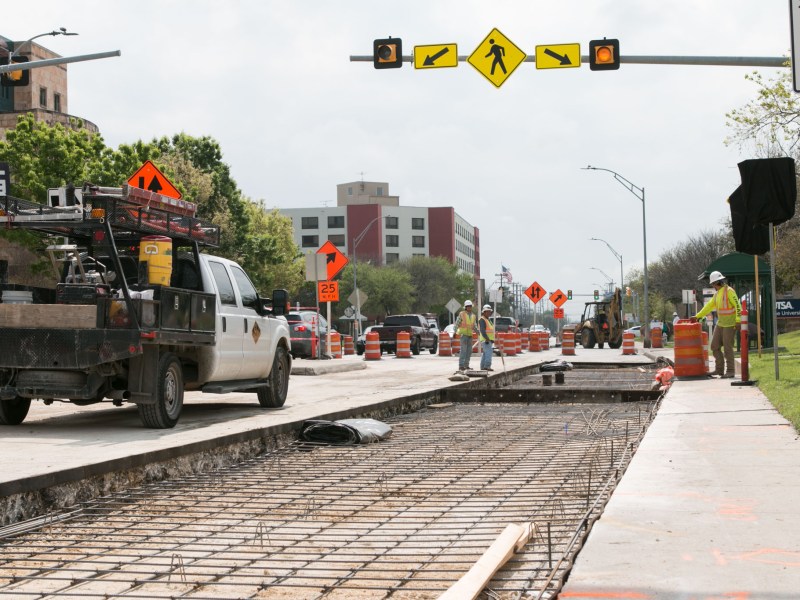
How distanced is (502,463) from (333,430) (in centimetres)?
259

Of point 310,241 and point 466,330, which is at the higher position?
point 310,241

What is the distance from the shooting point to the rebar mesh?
17.1ft

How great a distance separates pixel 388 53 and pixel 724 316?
7.80 m

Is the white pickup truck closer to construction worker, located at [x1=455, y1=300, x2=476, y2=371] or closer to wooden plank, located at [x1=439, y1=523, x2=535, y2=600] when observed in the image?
wooden plank, located at [x1=439, y1=523, x2=535, y2=600]

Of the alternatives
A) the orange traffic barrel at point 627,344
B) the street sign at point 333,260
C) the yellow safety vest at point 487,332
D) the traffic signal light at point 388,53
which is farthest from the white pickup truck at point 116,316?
the orange traffic barrel at point 627,344

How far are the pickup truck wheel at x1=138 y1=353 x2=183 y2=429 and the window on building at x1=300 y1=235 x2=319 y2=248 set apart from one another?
14286 cm

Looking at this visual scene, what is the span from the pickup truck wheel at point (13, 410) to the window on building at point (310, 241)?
142378 millimetres

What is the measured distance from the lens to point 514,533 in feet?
18.3

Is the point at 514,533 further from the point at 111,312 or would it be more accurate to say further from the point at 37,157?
the point at 37,157

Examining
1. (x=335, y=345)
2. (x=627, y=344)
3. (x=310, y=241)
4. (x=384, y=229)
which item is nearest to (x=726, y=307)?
(x=335, y=345)

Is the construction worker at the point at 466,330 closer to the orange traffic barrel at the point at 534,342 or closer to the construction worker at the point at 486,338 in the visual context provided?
the construction worker at the point at 486,338

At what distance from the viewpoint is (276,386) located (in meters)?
15.2

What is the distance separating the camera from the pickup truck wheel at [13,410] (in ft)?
39.7

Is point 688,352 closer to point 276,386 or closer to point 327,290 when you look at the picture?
point 276,386
